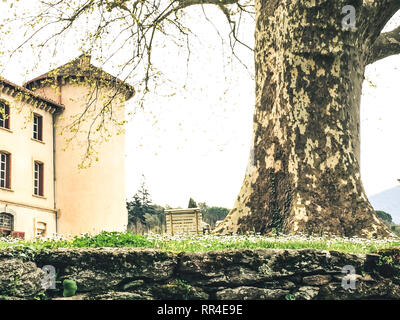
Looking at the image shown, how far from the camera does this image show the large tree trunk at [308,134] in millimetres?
9047

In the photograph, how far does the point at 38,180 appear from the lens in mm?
31109

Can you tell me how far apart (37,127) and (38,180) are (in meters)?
3.06

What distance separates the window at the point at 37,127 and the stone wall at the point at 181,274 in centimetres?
2654

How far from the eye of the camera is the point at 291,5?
9938 millimetres

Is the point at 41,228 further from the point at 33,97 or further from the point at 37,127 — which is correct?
the point at 33,97

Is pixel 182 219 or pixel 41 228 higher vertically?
pixel 41 228

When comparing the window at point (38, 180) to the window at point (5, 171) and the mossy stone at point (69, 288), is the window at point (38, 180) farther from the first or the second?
the mossy stone at point (69, 288)

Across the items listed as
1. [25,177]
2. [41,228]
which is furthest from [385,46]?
[41,228]

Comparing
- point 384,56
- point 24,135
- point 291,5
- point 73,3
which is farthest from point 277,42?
point 24,135

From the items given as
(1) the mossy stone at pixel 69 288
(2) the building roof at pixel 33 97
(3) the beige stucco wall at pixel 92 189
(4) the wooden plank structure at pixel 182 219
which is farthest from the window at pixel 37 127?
(1) the mossy stone at pixel 69 288

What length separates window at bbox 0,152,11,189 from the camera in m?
28.6

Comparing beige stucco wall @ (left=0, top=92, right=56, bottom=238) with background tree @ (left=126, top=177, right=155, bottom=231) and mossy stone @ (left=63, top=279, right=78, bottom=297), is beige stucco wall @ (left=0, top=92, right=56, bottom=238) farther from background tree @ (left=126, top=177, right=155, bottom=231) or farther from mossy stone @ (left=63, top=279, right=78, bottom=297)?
mossy stone @ (left=63, top=279, right=78, bottom=297)
